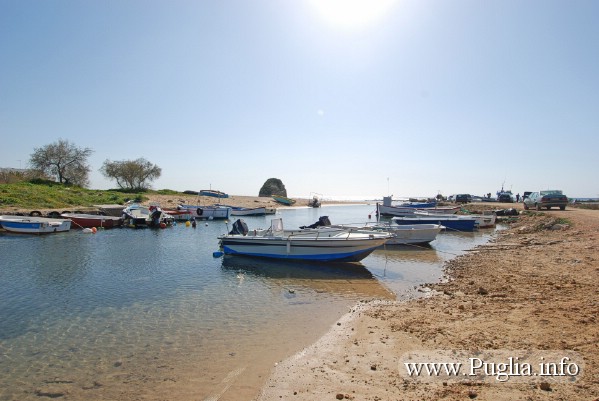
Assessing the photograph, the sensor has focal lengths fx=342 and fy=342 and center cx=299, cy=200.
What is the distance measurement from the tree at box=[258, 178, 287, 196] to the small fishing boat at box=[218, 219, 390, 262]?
3667 inches

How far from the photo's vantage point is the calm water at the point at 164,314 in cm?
757

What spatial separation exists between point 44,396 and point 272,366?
467cm

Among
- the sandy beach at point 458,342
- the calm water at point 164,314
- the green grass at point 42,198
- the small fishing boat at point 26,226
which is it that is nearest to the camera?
the sandy beach at point 458,342

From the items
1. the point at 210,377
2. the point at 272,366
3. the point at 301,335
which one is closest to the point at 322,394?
the point at 272,366

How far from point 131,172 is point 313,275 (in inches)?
2929

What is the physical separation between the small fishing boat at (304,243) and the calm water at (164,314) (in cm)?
71

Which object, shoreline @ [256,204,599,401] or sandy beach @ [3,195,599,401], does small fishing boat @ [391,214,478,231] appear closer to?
shoreline @ [256,204,599,401]

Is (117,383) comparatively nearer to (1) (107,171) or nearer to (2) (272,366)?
(2) (272,366)

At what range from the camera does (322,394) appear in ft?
20.7

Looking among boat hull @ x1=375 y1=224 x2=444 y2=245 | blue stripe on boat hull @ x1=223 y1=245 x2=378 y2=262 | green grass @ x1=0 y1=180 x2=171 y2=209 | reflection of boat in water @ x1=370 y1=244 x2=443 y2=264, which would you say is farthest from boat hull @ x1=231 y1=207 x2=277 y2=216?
blue stripe on boat hull @ x1=223 y1=245 x2=378 y2=262

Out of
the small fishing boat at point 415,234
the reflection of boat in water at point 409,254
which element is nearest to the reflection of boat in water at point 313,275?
the reflection of boat in water at point 409,254

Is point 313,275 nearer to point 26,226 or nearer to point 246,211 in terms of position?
point 26,226

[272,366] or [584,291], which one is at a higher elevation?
[584,291]

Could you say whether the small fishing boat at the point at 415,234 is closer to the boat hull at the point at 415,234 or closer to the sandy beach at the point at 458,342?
the boat hull at the point at 415,234
